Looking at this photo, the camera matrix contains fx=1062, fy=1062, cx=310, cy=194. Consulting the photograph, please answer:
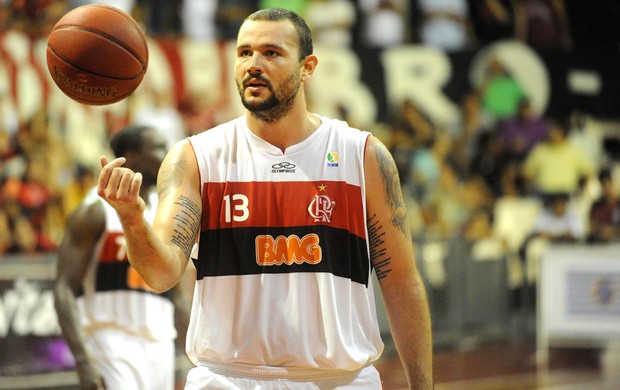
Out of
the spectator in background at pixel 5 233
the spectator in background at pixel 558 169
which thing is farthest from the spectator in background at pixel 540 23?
the spectator in background at pixel 5 233

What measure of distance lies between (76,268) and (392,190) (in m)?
2.44

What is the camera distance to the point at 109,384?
20.0 ft

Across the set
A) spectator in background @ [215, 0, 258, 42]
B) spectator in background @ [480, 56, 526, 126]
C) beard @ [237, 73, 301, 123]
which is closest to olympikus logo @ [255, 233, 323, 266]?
beard @ [237, 73, 301, 123]

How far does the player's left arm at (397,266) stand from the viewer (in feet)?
14.4

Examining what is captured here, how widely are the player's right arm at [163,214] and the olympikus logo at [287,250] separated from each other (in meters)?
0.28

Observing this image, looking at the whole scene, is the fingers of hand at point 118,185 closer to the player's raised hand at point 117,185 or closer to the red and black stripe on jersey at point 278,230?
the player's raised hand at point 117,185

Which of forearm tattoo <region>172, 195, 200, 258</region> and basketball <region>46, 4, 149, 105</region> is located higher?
basketball <region>46, 4, 149, 105</region>

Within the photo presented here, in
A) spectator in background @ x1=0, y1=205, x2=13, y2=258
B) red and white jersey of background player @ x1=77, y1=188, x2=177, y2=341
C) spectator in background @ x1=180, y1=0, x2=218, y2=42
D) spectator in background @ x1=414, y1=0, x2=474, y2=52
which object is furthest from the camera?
spectator in background @ x1=414, y1=0, x2=474, y2=52

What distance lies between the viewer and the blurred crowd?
12164mm

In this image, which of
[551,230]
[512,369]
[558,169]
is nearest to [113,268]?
[512,369]

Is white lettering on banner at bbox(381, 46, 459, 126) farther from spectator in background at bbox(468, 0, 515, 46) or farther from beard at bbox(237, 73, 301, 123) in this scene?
beard at bbox(237, 73, 301, 123)

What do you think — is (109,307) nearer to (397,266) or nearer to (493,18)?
(397,266)

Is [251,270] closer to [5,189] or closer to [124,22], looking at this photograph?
[124,22]

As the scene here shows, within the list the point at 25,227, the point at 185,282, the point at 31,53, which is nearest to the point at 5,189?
the point at 25,227
